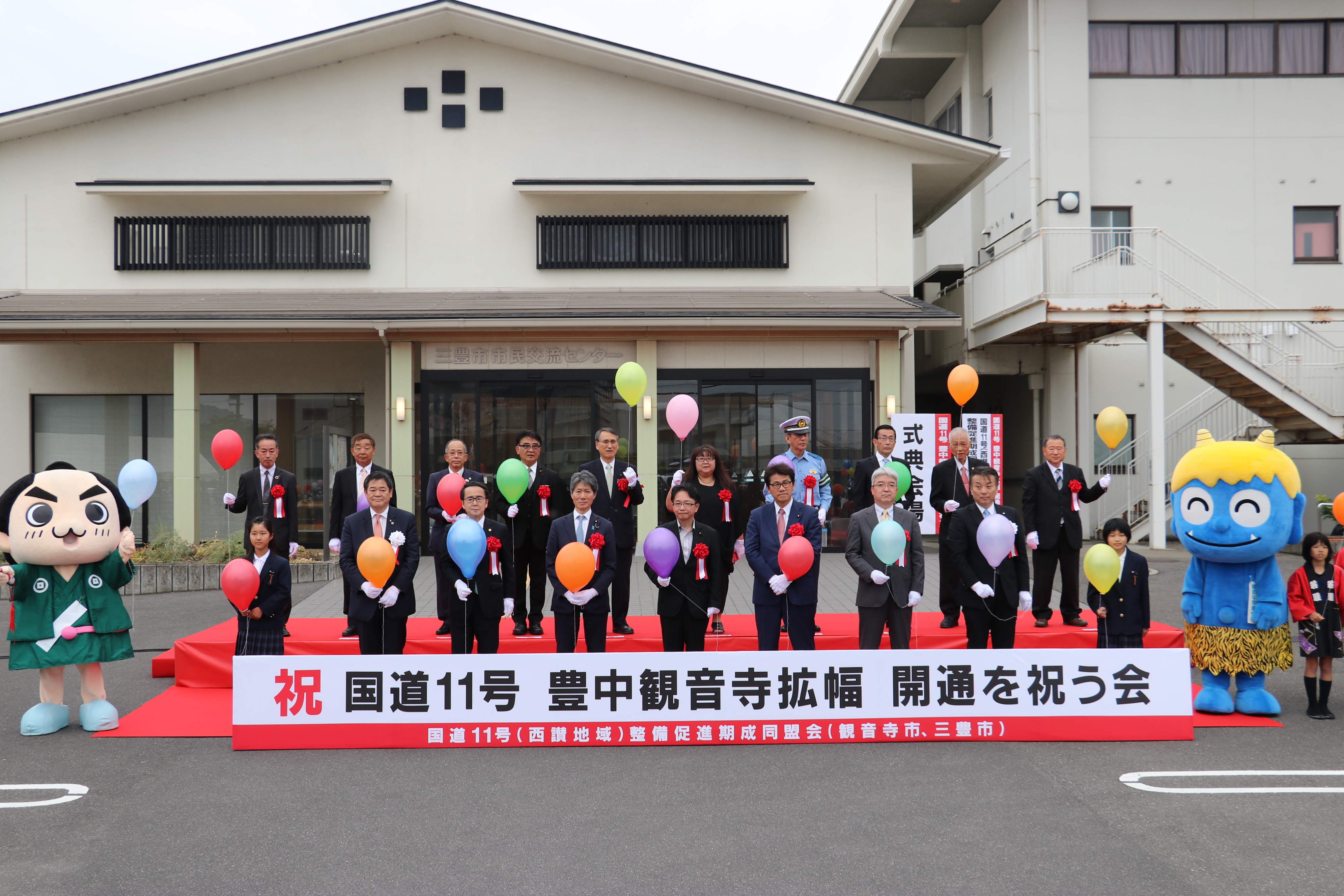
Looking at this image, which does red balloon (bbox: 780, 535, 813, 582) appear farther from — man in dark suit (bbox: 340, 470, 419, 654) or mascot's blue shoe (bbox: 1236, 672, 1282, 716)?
mascot's blue shoe (bbox: 1236, 672, 1282, 716)

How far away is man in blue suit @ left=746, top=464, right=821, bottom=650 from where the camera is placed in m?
6.61

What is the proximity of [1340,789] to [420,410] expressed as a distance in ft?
40.7

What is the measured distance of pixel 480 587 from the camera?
6672mm

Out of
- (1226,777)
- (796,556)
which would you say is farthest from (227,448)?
(1226,777)

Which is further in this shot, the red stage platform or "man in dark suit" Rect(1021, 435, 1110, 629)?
"man in dark suit" Rect(1021, 435, 1110, 629)

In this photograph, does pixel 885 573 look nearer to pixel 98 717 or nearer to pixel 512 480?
pixel 512 480

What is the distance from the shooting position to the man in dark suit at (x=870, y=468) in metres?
8.07

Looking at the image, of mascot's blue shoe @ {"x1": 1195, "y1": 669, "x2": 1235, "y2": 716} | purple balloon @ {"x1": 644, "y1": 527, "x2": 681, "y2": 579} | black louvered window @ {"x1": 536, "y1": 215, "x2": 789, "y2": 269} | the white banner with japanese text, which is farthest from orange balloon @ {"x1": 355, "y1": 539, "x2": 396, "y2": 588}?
black louvered window @ {"x1": 536, "y1": 215, "x2": 789, "y2": 269}

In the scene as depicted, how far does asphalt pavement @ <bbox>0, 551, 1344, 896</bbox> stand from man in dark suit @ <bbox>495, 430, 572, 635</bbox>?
214cm

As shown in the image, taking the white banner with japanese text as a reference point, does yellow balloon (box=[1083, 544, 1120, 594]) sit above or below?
above

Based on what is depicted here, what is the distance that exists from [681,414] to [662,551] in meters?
1.92

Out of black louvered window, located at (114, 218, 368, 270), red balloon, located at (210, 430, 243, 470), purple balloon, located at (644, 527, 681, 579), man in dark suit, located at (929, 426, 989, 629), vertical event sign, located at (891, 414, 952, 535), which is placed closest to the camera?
purple balloon, located at (644, 527, 681, 579)

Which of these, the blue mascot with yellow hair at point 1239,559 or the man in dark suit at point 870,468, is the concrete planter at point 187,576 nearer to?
the man in dark suit at point 870,468

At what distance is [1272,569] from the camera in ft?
20.9
